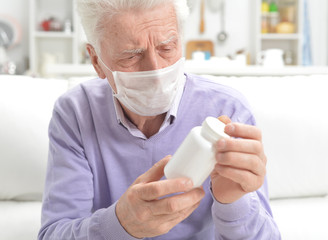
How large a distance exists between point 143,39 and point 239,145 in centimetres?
33

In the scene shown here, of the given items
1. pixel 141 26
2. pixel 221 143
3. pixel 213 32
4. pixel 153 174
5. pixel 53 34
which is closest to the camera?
pixel 221 143

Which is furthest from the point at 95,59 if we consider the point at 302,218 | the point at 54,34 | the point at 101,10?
the point at 54,34

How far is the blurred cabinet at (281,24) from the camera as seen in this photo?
14.1 ft

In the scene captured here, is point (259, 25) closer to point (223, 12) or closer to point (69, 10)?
point (223, 12)

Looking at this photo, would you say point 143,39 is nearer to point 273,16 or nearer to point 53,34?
point 53,34

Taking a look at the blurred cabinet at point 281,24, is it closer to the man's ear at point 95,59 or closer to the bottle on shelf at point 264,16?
the bottle on shelf at point 264,16

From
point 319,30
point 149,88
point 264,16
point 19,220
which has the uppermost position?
point 264,16

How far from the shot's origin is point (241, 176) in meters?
0.65

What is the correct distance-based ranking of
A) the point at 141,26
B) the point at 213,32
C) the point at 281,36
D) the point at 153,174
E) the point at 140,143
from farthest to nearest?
1. the point at 213,32
2. the point at 281,36
3. the point at 140,143
4. the point at 141,26
5. the point at 153,174

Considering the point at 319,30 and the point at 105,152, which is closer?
the point at 105,152

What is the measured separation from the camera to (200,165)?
2.07ft

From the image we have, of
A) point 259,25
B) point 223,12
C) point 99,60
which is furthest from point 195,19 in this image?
point 99,60

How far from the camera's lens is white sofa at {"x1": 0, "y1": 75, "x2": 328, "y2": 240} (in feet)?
4.06

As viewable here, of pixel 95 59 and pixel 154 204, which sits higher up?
pixel 95 59
